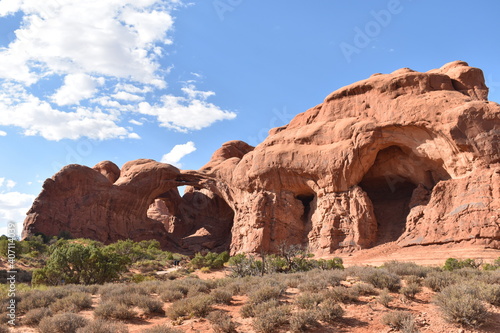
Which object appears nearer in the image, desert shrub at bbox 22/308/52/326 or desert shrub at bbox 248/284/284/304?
desert shrub at bbox 22/308/52/326

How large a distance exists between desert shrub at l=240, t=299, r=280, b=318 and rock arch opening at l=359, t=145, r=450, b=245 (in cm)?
2201

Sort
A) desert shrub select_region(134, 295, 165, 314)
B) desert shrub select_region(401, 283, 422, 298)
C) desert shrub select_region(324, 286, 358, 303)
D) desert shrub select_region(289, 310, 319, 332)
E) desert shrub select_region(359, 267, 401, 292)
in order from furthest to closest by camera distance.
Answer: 1. desert shrub select_region(359, 267, 401, 292)
2. desert shrub select_region(134, 295, 165, 314)
3. desert shrub select_region(401, 283, 422, 298)
4. desert shrub select_region(324, 286, 358, 303)
5. desert shrub select_region(289, 310, 319, 332)

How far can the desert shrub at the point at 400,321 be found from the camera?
7473mm

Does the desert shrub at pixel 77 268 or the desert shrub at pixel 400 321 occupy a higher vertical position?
the desert shrub at pixel 77 268

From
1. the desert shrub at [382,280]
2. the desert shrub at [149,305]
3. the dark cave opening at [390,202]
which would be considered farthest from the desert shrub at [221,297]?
the dark cave opening at [390,202]

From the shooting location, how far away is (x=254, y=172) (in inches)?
1379

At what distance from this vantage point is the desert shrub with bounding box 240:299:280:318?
28.9 ft

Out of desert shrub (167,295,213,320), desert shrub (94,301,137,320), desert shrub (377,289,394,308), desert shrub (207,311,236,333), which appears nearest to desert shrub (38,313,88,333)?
desert shrub (94,301,137,320)

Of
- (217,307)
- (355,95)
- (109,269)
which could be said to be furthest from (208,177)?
(217,307)

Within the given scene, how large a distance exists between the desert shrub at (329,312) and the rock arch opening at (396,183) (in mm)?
21834

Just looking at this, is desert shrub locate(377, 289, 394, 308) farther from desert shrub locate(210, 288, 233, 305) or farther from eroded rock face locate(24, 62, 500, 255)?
eroded rock face locate(24, 62, 500, 255)

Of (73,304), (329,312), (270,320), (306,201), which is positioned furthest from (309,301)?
(306,201)

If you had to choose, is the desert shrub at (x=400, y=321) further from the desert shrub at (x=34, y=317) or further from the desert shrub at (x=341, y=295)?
the desert shrub at (x=34, y=317)

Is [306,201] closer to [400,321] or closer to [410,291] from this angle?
[410,291]
